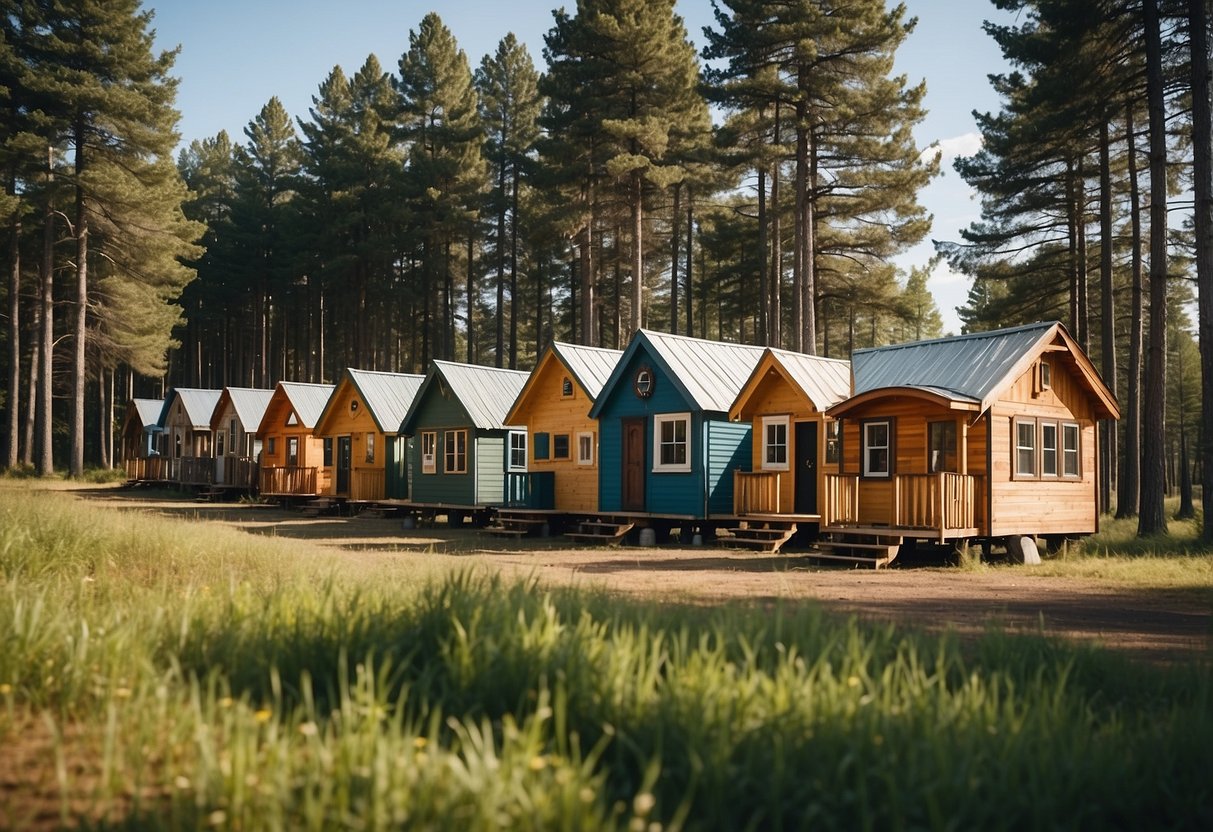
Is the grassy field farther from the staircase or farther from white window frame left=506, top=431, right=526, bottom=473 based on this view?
white window frame left=506, top=431, right=526, bottom=473

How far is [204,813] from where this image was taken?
4.04 metres

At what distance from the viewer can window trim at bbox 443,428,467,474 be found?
3175cm

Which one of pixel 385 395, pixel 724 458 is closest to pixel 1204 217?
pixel 724 458

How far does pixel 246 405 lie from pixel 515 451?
18.2m

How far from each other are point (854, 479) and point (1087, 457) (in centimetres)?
629

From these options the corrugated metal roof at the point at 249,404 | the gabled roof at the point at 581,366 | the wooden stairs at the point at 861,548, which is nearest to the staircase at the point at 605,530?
the gabled roof at the point at 581,366

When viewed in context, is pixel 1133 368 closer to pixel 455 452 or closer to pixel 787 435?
pixel 787 435

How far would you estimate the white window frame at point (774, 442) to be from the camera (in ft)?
76.9

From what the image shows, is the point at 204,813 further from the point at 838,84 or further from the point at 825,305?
the point at 825,305

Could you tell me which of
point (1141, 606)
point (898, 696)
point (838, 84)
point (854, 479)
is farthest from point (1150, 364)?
point (898, 696)

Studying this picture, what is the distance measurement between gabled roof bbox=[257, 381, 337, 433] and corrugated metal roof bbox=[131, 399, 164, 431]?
52.8ft

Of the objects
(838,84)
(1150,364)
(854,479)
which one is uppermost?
(838,84)

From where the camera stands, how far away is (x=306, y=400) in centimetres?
4031

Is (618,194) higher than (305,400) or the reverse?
higher
